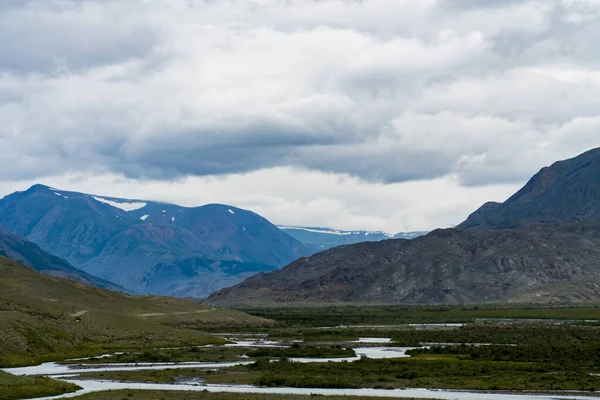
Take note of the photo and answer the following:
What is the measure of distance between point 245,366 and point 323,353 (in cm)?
1704

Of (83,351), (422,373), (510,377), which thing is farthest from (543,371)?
(83,351)

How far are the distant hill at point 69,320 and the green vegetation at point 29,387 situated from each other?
20.6 meters

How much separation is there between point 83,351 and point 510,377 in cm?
5603

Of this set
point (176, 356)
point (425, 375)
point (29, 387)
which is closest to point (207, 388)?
point (29, 387)

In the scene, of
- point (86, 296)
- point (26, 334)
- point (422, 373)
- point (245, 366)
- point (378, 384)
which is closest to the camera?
point (378, 384)

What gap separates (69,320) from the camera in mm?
126000

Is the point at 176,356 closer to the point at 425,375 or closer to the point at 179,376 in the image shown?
the point at 179,376

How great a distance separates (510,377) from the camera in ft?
243

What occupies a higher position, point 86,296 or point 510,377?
point 86,296

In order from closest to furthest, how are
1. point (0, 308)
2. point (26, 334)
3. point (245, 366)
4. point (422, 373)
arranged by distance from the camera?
point (422, 373) → point (245, 366) → point (26, 334) → point (0, 308)

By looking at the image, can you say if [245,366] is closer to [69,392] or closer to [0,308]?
[69,392]

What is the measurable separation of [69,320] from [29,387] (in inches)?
2500

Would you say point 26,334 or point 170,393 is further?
point 26,334

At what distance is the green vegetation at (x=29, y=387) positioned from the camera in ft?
205
